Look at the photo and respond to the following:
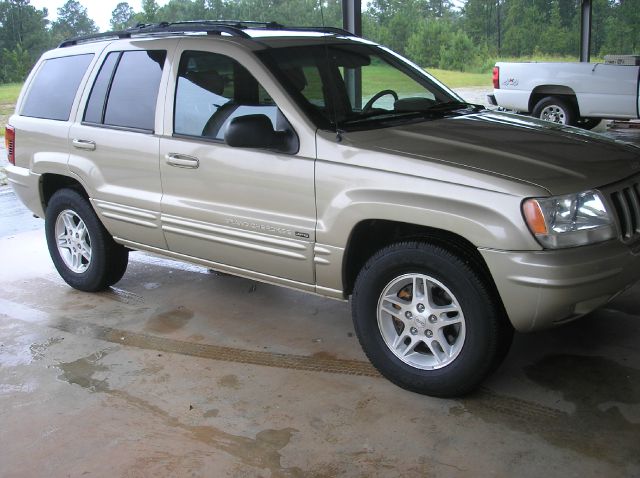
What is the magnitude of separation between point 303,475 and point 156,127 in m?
2.46

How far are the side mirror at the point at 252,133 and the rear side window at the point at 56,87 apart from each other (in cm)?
192

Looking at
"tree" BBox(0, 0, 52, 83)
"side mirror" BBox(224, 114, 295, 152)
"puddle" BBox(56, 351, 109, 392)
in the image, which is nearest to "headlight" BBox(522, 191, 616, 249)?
A: "side mirror" BBox(224, 114, 295, 152)

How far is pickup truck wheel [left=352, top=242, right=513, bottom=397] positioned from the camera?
126 inches

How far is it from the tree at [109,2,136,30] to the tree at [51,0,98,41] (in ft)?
1.05

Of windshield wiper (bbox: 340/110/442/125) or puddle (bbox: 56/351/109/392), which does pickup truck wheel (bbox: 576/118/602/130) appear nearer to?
windshield wiper (bbox: 340/110/442/125)

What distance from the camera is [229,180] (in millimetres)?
3934

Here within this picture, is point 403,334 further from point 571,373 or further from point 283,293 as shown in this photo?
point 283,293

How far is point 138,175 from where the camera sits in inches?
176

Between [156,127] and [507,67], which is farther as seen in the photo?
[507,67]

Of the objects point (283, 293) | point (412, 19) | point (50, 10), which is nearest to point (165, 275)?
point (283, 293)

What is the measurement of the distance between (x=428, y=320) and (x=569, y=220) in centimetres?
85

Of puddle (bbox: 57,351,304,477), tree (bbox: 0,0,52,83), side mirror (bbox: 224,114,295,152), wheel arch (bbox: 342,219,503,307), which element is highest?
tree (bbox: 0,0,52,83)

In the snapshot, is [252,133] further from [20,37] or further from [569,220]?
[20,37]

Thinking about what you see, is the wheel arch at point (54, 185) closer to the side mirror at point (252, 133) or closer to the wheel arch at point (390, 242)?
the side mirror at point (252, 133)
